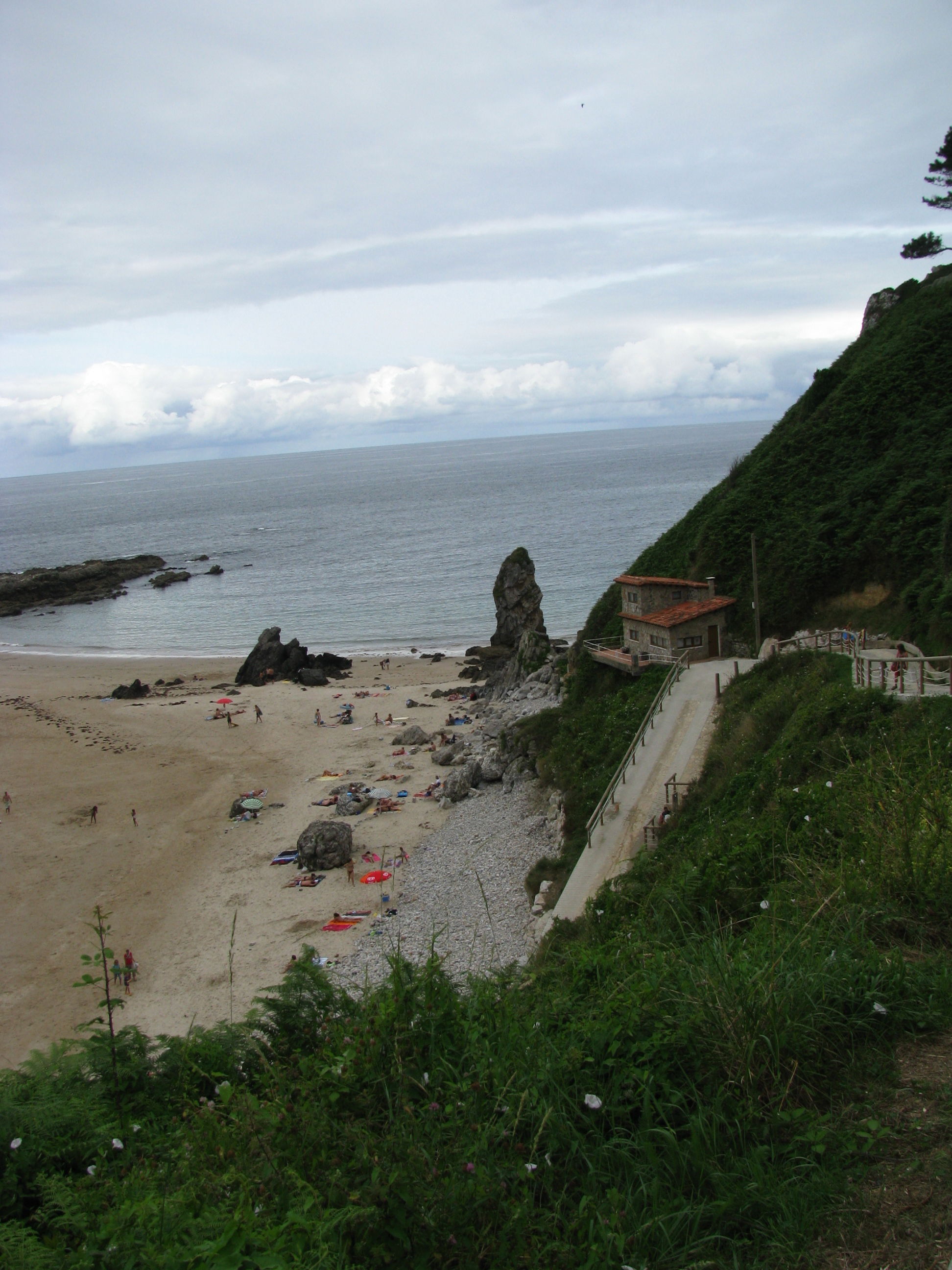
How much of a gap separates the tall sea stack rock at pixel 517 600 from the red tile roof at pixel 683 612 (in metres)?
19.3

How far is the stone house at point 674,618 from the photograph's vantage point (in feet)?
86.9

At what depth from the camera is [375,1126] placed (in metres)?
4.49

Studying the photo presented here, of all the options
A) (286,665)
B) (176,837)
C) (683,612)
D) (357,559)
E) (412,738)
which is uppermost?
(357,559)

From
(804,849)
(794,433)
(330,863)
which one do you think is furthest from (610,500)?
(804,849)

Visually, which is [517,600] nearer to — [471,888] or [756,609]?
[756,609]

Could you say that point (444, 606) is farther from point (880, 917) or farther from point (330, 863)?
point (880, 917)

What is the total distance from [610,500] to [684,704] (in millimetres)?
111513

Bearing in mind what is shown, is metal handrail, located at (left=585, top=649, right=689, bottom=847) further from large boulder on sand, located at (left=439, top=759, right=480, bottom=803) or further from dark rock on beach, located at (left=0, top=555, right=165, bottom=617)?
dark rock on beach, located at (left=0, top=555, right=165, bottom=617)

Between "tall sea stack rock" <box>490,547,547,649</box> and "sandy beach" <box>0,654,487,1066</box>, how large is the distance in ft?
15.5

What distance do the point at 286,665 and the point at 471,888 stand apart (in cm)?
3351

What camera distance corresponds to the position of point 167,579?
299ft

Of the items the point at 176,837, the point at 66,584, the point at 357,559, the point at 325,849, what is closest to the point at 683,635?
the point at 325,849

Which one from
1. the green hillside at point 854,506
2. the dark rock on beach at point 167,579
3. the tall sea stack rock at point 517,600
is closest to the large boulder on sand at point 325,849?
the green hillside at point 854,506

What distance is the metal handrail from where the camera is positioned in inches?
713
